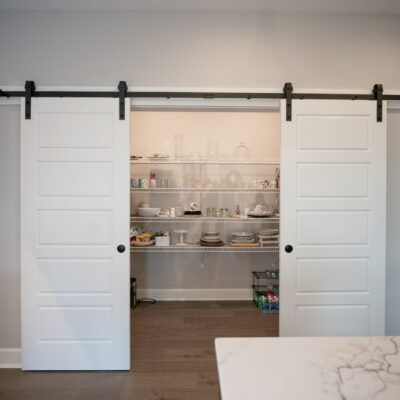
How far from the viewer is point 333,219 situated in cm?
236

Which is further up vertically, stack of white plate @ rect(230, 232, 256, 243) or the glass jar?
the glass jar

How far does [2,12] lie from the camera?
93.2 inches

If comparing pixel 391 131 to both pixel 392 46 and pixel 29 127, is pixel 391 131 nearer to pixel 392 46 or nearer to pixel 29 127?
pixel 392 46

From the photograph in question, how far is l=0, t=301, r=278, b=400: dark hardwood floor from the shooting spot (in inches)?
82.0

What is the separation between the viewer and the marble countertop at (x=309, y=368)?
80 cm

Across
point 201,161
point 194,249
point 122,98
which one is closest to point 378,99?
point 201,161

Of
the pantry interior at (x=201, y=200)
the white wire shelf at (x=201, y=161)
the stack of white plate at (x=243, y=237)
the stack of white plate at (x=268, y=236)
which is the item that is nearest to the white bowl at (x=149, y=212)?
the pantry interior at (x=201, y=200)

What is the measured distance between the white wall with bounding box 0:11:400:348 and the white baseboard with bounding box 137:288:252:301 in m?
1.80

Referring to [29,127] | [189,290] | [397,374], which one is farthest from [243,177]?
[397,374]

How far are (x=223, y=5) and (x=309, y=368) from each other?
2441 millimetres

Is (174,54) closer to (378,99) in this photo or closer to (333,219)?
(378,99)

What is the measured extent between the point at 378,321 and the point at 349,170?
3.88ft

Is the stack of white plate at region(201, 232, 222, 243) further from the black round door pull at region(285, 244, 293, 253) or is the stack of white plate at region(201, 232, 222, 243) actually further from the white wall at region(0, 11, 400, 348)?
the white wall at region(0, 11, 400, 348)

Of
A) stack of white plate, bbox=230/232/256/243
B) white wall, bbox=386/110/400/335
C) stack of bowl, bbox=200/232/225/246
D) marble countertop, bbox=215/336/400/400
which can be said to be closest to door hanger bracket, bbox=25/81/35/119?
marble countertop, bbox=215/336/400/400
